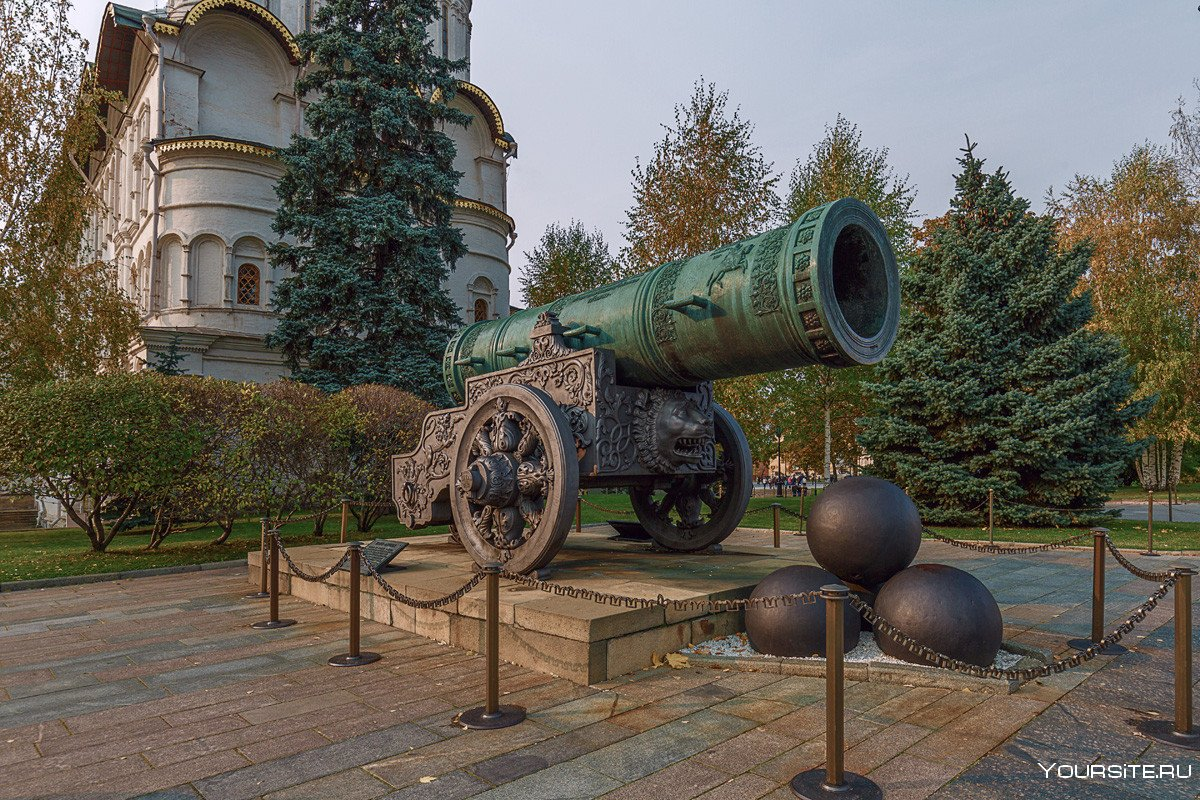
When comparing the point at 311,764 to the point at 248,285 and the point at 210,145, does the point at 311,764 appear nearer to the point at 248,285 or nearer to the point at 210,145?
the point at 248,285

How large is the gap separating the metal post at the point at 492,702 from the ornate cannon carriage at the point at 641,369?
1.30 metres

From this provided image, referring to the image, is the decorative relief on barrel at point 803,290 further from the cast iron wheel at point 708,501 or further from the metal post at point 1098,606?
the metal post at point 1098,606

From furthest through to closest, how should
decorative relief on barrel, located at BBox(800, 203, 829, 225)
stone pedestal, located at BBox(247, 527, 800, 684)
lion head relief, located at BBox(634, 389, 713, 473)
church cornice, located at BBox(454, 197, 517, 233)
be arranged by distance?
church cornice, located at BBox(454, 197, 517, 233) < lion head relief, located at BBox(634, 389, 713, 473) < decorative relief on barrel, located at BBox(800, 203, 829, 225) < stone pedestal, located at BBox(247, 527, 800, 684)

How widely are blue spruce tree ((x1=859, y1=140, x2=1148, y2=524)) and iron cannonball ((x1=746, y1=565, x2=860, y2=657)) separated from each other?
11.1 m

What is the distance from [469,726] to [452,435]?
3.31m

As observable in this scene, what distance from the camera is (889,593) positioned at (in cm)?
420

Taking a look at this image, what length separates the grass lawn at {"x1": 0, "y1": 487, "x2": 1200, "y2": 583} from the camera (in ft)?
33.4

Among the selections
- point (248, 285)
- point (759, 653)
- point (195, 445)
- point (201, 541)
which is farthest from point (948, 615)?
point (248, 285)

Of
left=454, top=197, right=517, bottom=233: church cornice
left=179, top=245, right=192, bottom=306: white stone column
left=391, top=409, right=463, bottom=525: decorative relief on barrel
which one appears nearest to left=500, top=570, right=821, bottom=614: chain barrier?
left=391, top=409, right=463, bottom=525: decorative relief on barrel

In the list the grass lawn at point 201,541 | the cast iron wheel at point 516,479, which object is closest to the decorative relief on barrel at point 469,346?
the cast iron wheel at point 516,479

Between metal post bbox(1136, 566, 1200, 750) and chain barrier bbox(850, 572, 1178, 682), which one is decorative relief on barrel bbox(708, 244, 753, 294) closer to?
chain barrier bbox(850, 572, 1178, 682)

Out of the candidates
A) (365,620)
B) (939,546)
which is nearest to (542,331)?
(365,620)

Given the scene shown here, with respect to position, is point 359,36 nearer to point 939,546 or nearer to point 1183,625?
point 939,546

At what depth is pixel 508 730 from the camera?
3.47 m
